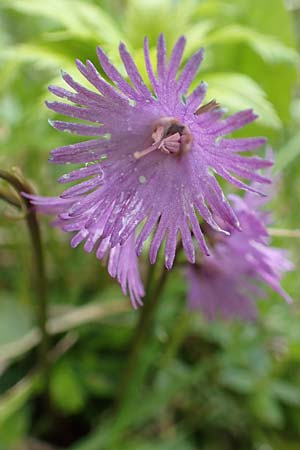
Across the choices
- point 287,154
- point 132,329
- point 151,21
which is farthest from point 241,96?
point 132,329

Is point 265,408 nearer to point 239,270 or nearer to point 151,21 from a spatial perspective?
point 239,270

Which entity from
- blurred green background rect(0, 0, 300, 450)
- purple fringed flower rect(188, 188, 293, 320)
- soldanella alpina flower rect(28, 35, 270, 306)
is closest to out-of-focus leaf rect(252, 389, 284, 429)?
blurred green background rect(0, 0, 300, 450)

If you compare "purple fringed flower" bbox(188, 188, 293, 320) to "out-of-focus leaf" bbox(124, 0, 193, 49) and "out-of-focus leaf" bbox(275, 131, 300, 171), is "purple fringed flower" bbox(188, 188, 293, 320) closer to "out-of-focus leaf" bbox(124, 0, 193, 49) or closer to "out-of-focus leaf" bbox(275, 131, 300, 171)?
"out-of-focus leaf" bbox(275, 131, 300, 171)

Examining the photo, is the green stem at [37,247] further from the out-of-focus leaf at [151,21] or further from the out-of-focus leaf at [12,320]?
the out-of-focus leaf at [151,21]

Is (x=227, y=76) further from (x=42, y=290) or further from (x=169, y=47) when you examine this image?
(x=42, y=290)

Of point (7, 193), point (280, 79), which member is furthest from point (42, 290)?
point (280, 79)
